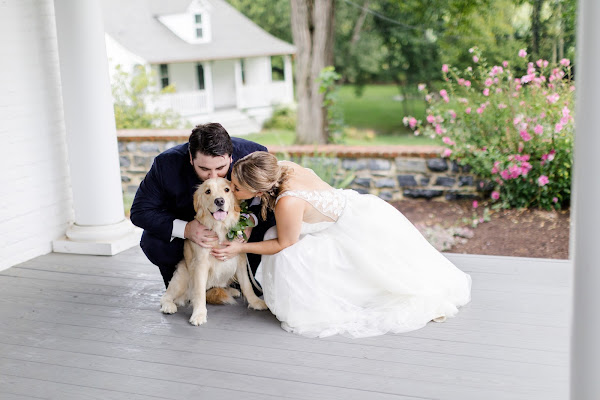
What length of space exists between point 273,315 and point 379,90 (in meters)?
17.8

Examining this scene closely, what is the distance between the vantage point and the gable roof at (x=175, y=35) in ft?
56.6

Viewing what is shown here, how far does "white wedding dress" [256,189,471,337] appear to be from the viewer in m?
3.14

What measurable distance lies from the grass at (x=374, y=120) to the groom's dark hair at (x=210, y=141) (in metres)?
10.8

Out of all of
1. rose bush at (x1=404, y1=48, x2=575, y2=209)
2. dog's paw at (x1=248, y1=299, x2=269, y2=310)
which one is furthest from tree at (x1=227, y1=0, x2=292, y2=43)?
dog's paw at (x1=248, y1=299, x2=269, y2=310)

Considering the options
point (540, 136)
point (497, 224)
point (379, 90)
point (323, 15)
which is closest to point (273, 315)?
point (497, 224)

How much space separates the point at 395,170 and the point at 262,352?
11.3 feet

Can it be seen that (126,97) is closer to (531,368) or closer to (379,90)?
(531,368)

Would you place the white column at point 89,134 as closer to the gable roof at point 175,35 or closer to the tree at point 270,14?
the gable roof at point 175,35

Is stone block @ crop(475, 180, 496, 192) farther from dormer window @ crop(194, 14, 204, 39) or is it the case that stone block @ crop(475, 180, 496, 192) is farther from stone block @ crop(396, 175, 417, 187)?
dormer window @ crop(194, 14, 204, 39)

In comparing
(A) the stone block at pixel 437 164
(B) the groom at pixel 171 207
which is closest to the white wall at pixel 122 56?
(A) the stone block at pixel 437 164

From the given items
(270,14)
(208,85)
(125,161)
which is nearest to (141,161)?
(125,161)

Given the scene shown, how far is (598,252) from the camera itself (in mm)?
1834

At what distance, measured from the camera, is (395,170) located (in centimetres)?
605

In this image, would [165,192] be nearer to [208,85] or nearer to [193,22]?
[208,85]
